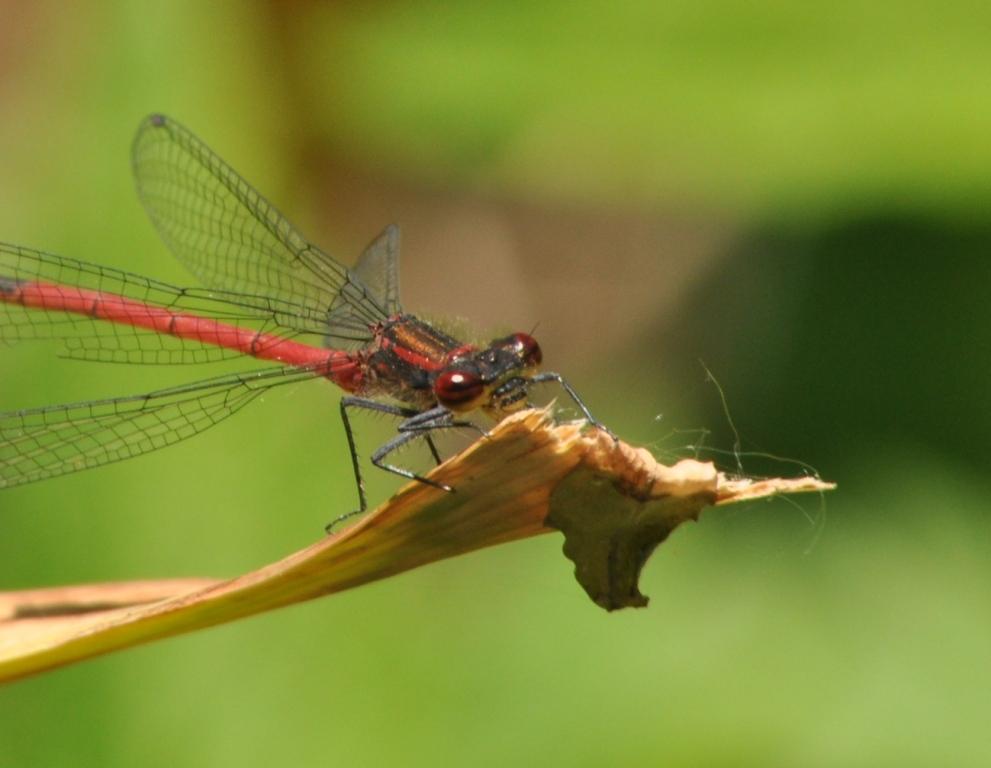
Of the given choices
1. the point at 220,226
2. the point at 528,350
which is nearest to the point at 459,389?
the point at 528,350

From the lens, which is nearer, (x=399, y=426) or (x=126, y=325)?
(x=399, y=426)

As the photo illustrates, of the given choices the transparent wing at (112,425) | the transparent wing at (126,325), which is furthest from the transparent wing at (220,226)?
the transparent wing at (112,425)

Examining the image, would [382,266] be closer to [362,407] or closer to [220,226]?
[220,226]

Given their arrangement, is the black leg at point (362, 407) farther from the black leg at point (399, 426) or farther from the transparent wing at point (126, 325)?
the transparent wing at point (126, 325)

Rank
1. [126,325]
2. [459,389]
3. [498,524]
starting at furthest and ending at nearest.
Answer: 1. [126,325]
2. [459,389]
3. [498,524]

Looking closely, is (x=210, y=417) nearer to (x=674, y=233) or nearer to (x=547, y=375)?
(x=547, y=375)

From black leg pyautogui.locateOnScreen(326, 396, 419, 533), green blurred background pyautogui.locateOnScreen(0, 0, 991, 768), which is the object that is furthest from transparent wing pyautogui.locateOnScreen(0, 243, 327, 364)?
black leg pyautogui.locateOnScreen(326, 396, 419, 533)

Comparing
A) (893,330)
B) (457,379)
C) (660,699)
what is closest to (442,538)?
(457,379)
